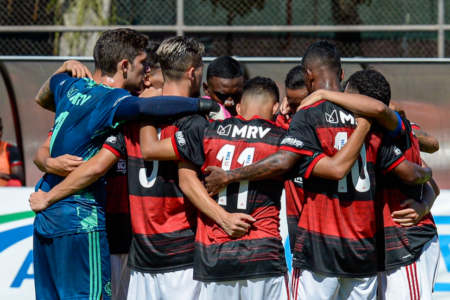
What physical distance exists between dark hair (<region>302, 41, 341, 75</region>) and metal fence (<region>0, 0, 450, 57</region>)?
5.84 metres

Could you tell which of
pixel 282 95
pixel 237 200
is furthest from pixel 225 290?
pixel 282 95

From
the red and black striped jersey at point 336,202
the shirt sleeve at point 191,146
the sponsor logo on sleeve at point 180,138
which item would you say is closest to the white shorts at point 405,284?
the red and black striped jersey at point 336,202

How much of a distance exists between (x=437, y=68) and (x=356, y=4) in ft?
Result: 12.4

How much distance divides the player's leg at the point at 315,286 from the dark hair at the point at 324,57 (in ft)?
4.06

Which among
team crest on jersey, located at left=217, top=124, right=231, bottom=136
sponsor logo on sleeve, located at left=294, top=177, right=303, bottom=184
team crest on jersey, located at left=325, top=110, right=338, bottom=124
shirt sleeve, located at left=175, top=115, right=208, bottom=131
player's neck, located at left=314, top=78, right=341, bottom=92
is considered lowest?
sponsor logo on sleeve, located at left=294, top=177, right=303, bottom=184

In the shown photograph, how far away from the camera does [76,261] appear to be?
3.32m

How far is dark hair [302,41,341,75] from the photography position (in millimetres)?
3354

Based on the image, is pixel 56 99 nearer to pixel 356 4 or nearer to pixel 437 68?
pixel 437 68

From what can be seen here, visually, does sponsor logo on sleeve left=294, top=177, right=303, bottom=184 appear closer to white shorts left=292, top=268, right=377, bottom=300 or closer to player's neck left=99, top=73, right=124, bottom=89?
white shorts left=292, top=268, right=377, bottom=300

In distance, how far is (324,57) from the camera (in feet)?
11.0

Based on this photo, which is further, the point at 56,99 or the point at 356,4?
the point at 356,4

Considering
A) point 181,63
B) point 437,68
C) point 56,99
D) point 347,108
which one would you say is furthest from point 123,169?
point 437,68

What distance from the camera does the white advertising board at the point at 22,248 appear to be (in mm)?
4898

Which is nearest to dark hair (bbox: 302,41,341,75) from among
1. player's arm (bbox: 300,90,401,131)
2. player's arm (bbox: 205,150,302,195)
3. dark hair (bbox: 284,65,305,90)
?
player's arm (bbox: 300,90,401,131)
